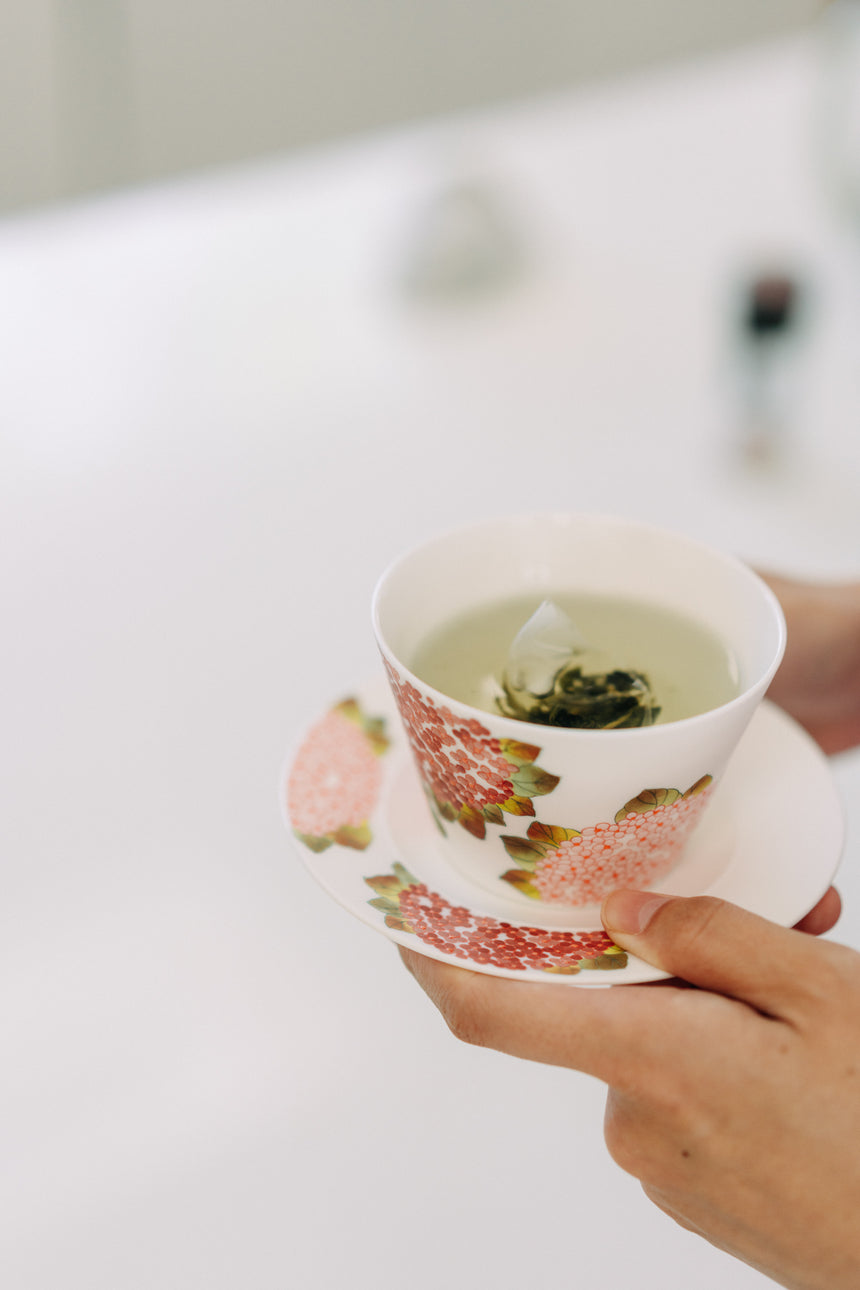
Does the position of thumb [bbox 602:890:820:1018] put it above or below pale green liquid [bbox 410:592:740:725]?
below

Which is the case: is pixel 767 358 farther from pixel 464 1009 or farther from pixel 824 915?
pixel 464 1009

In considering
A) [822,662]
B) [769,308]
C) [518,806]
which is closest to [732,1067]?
[518,806]

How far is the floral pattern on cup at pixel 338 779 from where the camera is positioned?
438mm

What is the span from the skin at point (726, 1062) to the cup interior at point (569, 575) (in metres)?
0.10

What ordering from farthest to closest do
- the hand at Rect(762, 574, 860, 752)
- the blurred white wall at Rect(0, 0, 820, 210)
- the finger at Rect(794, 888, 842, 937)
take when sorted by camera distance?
1. the blurred white wall at Rect(0, 0, 820, 210)
2. the hand at Rect(762, 574, 860, 752)
3. the finger at Rect(794, 888, 842, 937)

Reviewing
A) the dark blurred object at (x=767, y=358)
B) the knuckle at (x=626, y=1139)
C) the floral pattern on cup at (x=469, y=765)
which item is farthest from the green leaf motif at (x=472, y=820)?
the dark blurred object at (x=767, y=358)

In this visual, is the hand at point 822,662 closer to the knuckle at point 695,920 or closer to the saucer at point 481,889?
the saucer at point 481,889

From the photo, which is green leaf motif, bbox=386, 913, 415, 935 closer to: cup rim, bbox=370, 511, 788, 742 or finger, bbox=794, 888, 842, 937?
cup rim, bbox=370, 511, 788, 742

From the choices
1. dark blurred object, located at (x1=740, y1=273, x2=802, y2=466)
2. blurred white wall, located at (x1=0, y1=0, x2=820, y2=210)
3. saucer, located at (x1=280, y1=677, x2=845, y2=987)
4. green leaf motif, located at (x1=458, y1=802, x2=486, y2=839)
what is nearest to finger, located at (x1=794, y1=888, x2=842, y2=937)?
saucer, located at (x1=280, y1=677, x2=845, y2=987)

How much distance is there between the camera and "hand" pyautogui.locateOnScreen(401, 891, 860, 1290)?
0.35 meters

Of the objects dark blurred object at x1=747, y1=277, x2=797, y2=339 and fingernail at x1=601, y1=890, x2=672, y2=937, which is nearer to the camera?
fingernail at x1=601, y1=890, x2=672, y2=937

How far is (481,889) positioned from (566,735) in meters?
0.11

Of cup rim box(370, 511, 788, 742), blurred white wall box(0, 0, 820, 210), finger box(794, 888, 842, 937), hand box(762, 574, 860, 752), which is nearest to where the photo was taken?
cup rim box(370, 511, 788, 742)

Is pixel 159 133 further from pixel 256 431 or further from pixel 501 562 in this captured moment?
pixel 501 562
